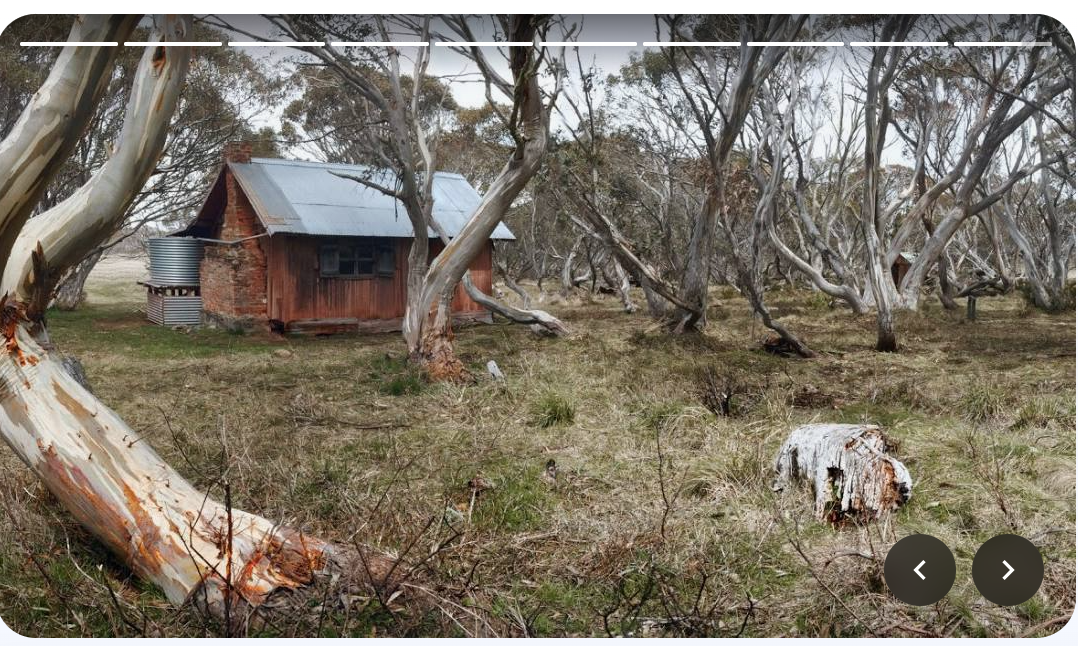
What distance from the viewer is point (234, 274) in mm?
4211

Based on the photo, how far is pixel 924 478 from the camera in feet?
11.1

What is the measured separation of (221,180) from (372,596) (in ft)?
10.3

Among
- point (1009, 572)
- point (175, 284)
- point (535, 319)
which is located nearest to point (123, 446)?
point (175, 284)

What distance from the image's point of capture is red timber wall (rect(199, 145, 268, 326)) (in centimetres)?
406

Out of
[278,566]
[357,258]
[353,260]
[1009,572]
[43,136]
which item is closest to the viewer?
[1009,572]

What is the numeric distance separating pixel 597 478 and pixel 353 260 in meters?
1.84

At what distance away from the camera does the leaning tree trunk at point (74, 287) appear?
12.5ft

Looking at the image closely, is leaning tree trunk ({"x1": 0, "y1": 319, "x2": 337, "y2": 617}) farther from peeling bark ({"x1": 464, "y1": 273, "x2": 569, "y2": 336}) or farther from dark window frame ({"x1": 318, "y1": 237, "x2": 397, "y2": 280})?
peeling bark ({"x1": 464, "y1": 273, "x2": 569, "y2": 336})

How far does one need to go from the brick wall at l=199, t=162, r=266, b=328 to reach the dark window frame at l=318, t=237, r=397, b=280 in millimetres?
460

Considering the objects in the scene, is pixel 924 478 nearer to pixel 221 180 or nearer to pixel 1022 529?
pixel 1022 529

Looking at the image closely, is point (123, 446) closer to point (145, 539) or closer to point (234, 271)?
point (145, 539)

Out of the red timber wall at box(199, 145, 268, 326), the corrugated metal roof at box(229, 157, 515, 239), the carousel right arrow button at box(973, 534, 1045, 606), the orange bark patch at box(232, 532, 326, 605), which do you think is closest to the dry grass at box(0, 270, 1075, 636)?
the carousel right arrow button at box(973, 534, 1045, 606)

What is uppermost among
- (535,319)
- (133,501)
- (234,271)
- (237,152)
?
(237,152)

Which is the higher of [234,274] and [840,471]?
[234,274]
